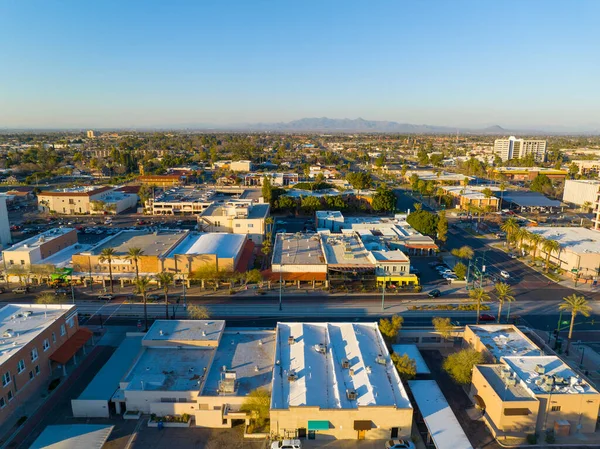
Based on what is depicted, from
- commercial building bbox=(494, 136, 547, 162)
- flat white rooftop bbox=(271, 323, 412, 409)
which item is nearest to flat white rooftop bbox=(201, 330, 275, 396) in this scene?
flat white rooftop bbox=(271, 323, 412, 409)

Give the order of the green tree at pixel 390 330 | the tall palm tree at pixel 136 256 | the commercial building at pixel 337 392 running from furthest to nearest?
the tall palm tree at pixel 136 256 < the green tree at pixel 390 330 < the commercial building at pixel 337 392

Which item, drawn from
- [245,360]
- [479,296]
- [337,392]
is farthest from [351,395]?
[479,296]

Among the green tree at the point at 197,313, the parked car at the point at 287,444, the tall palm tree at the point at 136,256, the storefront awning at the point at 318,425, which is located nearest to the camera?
the parked car at the point at 287,444

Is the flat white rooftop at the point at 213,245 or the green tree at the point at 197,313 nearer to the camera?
the green tree at the point at 197,313

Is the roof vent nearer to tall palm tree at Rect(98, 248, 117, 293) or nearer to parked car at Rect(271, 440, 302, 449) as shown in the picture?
parked car at Rect(271, 440, 302, 449)

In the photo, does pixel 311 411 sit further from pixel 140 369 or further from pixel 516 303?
pixel 516 303

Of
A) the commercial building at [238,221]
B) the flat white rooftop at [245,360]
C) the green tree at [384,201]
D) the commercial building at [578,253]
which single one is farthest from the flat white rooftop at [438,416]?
the green tree at [384,201]

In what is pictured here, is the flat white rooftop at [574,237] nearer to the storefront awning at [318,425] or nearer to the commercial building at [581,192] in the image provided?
the commercial building at [581,192]
